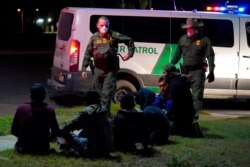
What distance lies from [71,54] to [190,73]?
325 centimetres

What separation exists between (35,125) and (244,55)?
279 inches

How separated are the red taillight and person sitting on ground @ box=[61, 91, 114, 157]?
5425 millimetres

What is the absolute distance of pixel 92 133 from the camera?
6609 millimetres

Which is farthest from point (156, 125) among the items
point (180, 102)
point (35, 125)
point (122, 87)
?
point (122, 87)

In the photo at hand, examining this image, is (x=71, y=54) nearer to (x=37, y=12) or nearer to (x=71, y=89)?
(x=71, y=89)

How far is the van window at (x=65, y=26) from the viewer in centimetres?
1240

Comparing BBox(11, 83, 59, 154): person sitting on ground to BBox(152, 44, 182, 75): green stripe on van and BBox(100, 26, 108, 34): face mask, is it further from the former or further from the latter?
BBox(152, 44, 182, 75): green stripe on van

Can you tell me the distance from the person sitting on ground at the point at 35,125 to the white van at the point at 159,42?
5559 millimetres

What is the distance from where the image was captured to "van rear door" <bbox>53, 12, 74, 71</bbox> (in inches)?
481

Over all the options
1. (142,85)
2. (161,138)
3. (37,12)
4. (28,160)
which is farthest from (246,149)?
(37,12)

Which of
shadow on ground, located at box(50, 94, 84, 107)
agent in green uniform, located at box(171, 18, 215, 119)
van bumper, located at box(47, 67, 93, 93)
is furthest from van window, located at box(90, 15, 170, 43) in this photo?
agent in green uniform, located at box(171, 18, 215, 119)

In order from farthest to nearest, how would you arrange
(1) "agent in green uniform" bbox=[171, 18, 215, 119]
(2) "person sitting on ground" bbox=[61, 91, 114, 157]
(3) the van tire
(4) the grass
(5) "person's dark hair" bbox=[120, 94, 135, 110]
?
(3) the van tire < (1) "agent in green uniform" bbox=[171, 18, 215, 119] < (5) "person's dark hair" bbox=[120, 94, 135, 110] < (2) "person sitting on ground" bbox=[61, 91, 114, 157] < (4) the grass

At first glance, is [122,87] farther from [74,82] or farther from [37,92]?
[37,92]

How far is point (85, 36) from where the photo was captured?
12.1 metres
